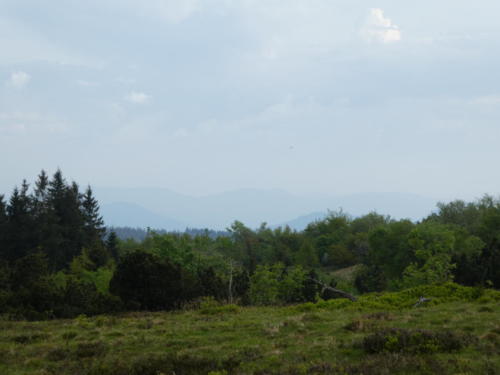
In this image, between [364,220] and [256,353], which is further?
[364,220]

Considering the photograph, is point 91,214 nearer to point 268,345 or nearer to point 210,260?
point 210,260

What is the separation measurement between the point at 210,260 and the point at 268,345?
3553cm

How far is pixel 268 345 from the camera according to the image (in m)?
12.1

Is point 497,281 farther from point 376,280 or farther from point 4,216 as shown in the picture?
point 4,216

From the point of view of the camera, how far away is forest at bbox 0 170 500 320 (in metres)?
25.0

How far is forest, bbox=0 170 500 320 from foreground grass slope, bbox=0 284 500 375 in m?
6.02

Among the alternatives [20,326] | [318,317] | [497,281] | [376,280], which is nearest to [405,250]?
[376,280]

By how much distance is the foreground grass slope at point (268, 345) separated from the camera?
9.37m

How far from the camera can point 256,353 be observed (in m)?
11.2

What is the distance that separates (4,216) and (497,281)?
71392mm

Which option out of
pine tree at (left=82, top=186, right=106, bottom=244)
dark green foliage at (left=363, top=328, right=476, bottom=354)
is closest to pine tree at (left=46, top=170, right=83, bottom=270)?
pine tree at (left=82, top=186, right=106, bottom=244)

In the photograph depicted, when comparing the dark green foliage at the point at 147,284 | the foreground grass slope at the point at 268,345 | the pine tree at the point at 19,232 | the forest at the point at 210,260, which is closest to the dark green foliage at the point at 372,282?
the forest at the point at 210,260

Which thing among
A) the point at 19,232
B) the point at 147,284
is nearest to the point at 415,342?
the point at 147,284

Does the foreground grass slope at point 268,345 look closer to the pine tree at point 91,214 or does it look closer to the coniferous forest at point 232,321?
the coniferous forest at point 232,321
